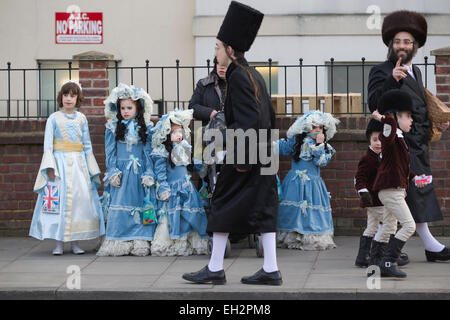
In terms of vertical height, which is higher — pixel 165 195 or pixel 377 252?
pixel 165 195

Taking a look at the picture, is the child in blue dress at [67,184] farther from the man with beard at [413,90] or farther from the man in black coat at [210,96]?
the man with beard at [413,90]

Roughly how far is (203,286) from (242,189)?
2.77 feet

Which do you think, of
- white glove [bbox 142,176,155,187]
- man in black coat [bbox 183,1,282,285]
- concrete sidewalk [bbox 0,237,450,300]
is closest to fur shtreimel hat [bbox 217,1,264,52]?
man in black coat [bbox 183,1,282,285]

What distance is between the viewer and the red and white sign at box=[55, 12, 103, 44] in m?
17.5

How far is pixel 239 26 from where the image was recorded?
775 cm

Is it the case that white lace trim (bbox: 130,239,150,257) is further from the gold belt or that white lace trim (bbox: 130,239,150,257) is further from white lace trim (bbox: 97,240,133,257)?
the gold belt

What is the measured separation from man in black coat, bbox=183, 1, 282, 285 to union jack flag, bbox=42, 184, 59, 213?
2.33 m

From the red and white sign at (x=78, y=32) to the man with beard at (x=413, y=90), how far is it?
9550 millimetres

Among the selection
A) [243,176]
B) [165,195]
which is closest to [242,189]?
[243,176]

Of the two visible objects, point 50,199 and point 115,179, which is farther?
point 50,199

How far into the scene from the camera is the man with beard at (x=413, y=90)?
28.3 ft

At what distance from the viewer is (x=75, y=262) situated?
9.20 meters

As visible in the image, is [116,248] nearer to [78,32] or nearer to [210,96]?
[210,96]

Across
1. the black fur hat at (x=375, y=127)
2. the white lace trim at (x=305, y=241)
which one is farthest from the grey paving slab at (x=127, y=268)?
the black fur hat at (x=375, y=127)
